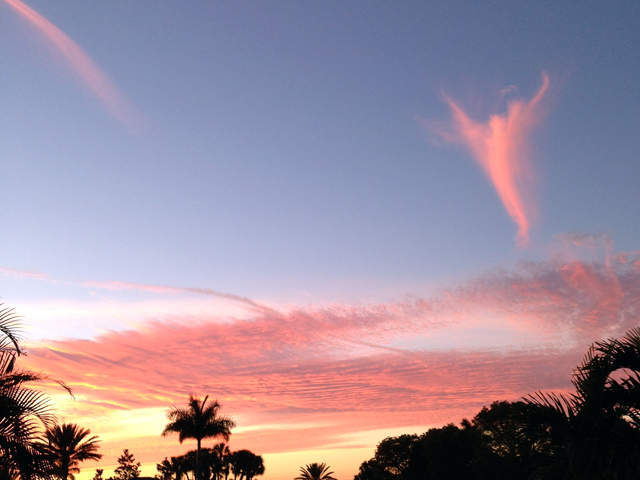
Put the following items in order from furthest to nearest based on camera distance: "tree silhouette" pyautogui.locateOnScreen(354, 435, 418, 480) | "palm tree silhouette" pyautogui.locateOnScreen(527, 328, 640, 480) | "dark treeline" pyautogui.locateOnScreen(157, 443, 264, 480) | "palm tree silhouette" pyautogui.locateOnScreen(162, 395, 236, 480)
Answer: "dark treeline" pyautogui.locateOnScreen(157, 443, 264, 480)
"tree silhouette" pyautogui.locateOnScreen(354, 435, 418, 480)
"palm tree silhouette" pyautogui.locateOnScreen(162, 395, 236, 480)
"palm tree silhouette" pyautogui.locateOnScreen(527, 328, 640, 480)

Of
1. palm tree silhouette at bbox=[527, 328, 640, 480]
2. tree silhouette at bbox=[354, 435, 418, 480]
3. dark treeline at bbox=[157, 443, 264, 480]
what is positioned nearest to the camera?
palm tree silhouette at bbox=[527, 328, 640, 480]

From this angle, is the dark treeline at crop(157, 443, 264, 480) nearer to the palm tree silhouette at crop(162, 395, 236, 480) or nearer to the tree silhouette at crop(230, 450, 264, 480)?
the tree silhouette at crop(230, 450, 264, 480)

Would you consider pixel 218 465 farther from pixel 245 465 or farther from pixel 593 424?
pixel 593 424

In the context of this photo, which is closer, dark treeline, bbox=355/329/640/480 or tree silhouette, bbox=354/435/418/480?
dark treeline, bbox=355/329/640/480

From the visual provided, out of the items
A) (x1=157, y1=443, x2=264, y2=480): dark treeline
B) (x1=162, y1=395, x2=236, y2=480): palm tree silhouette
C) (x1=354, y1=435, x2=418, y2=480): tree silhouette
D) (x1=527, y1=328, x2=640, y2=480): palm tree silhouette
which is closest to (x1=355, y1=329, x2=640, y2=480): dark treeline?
(x1=527, y1=328, x2=640, y2=480): palm tree silhouette

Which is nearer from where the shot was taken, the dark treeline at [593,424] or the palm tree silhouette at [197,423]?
the dark treeline at [593,424]

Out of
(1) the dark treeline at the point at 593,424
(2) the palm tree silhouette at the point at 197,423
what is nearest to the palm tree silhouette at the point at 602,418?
(1) the dark treeline at the point at 593,424

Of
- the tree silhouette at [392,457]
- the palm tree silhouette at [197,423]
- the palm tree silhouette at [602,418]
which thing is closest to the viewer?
the palm tree silhouette at [602,418]

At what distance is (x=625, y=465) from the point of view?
8.94 m

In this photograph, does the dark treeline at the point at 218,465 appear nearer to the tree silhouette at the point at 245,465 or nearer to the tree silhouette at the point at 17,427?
the tree silhouette at the point at 245,465

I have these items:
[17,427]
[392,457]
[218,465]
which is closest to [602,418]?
[17,427]

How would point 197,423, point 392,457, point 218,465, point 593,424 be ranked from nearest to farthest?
point 593,424, point 197,423, point 392,457, point 218,465

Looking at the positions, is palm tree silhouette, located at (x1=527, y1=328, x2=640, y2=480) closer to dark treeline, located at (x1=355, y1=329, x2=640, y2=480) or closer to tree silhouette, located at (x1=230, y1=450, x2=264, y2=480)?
dark treeline, located at (x1=355, y1=329, x2=640, y2=480)

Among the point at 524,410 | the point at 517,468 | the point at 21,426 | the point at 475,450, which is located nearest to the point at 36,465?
the point at 21,426
